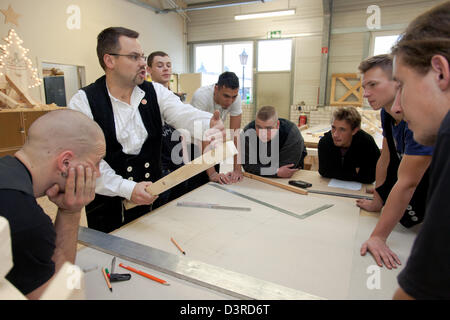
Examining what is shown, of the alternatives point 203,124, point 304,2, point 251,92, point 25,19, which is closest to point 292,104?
point 251,92

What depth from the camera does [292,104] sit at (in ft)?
29.8

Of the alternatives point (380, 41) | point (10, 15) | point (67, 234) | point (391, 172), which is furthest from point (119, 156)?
point (380, 41)

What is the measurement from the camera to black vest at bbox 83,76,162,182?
172cm

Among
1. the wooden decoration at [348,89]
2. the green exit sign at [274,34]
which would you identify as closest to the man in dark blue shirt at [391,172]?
the wooden decoration at [348,89]

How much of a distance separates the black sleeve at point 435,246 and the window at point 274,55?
8.99 metres

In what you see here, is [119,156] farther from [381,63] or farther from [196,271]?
[381,63]

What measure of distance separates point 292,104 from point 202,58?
3.68 meters

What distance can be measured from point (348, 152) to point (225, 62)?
26.7 feet

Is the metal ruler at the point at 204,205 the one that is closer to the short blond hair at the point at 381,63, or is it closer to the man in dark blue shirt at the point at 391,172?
the man in dark blue shirt at the point at 391,172

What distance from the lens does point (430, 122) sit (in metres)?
0.70

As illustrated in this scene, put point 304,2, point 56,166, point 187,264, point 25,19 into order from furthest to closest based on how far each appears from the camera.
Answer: point 304,2, point 25,19, point 187,264, point 56,166

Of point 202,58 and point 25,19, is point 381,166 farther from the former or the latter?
A: point 202,58

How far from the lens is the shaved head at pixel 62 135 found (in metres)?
1.00

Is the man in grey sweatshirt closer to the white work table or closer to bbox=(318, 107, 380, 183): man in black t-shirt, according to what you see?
bbox=(318, 107, 380, 183): man in black t-shirt
